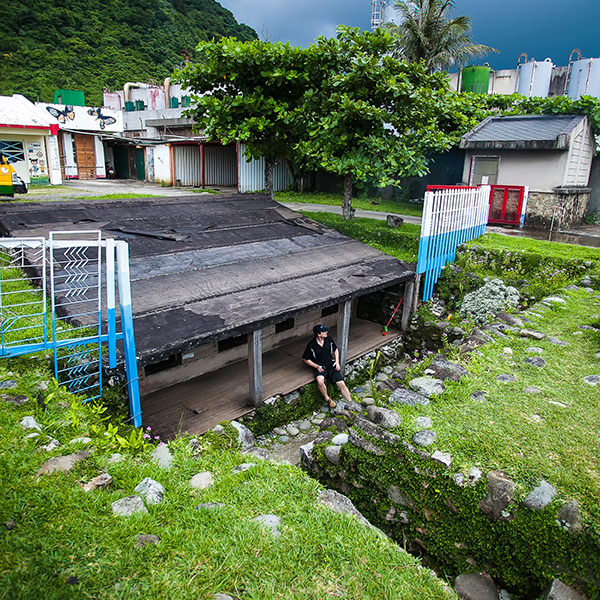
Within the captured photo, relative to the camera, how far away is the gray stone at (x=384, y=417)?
503cm

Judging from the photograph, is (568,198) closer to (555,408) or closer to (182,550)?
(555,408)

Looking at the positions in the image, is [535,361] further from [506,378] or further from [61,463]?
[61,463]

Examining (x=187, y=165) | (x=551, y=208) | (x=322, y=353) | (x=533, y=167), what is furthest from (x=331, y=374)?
(x=187, y=165)

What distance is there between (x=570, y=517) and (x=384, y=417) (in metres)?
1.96

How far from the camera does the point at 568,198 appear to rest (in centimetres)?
1605

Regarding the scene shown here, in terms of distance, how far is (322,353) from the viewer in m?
8.32

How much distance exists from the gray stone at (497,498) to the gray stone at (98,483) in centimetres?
324

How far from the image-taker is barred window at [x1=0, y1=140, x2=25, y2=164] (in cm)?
2090

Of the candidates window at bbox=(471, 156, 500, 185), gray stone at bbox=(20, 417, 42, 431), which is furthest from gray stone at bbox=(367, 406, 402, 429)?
window at bbox=(471, 156, 500, 185)

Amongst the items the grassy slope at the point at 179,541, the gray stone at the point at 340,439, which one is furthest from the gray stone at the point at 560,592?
the gray stone at the point at 340,439

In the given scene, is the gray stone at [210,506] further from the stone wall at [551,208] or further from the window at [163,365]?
the stone wall at [551,208]

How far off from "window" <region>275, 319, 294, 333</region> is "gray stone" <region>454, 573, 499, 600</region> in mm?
6800

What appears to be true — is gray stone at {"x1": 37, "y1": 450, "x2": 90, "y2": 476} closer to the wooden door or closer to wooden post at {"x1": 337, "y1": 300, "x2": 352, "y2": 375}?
wooden post at {"x1": 337, "y1": 300, "x2": 352, "y2": 375}

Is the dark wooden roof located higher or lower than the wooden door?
lower
